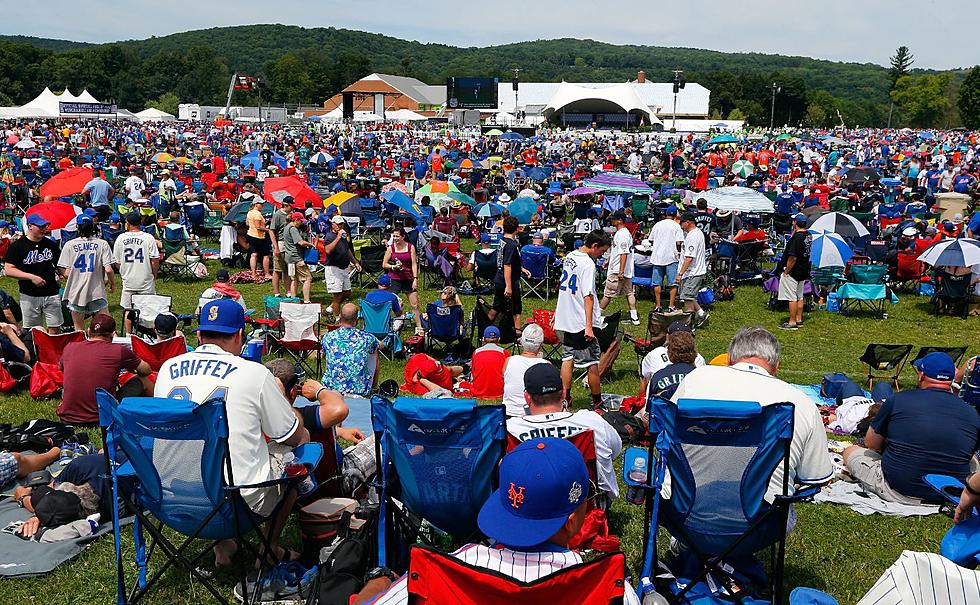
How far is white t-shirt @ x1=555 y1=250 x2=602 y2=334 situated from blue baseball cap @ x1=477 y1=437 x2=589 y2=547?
4.86 metres

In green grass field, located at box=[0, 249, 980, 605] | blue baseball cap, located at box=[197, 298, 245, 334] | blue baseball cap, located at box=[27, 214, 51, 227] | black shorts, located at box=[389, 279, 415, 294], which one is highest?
blue baseball cap, located at box=[27, 214, 51, 227]

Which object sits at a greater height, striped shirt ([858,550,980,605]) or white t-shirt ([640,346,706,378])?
striped shirt ([858,550,980,605])

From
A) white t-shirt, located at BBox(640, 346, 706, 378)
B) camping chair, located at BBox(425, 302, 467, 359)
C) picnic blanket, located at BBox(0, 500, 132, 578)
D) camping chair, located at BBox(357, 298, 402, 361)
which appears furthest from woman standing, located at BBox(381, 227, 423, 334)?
picnic blanket, located at BBox(0, 500, 132, 578)

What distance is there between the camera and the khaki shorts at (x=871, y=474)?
203 inches

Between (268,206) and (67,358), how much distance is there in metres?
9.70

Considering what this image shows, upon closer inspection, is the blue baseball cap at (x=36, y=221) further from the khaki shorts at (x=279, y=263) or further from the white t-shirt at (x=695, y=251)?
the white t-shirt at (x=695, y=251)

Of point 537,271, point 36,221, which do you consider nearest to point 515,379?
point 36,221

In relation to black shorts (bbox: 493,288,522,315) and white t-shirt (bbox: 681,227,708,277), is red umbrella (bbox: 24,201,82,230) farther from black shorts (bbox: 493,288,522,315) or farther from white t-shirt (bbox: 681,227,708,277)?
white t-shirt (bbox: 681,227,708,277)

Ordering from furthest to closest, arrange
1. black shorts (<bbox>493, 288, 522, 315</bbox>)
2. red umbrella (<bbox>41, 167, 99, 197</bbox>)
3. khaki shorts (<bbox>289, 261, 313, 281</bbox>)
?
red umbrella (<bbox>41, 167, 99, 197</bbox>)
khaki shorts (<bbox>289, 261, 313, 281</bbox>)
black shorts (<bbox>493, 288, 522, 315</bbox>)

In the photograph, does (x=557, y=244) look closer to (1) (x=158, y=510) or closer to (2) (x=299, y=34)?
(1) (x=158, y=510)

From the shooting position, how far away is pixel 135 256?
30.1 feet

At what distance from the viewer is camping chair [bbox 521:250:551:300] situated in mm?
12102

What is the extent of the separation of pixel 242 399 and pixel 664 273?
852 cm

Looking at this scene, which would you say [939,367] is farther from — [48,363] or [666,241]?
[48,363]
